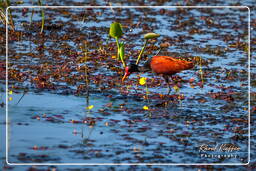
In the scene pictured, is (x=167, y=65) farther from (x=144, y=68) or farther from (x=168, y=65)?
(x=144, y=68)

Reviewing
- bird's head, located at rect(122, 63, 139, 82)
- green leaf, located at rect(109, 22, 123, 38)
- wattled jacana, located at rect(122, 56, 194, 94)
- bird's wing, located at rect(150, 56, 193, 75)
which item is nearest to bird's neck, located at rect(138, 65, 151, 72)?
wattled jacana, located at rect(122, 56, 194, 94)

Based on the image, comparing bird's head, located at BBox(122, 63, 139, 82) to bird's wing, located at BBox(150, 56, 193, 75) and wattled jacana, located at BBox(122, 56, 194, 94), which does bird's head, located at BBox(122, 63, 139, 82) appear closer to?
wattled jacana, located at BBox(122, 56, 194, 94)

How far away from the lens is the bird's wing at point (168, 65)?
1112 cm

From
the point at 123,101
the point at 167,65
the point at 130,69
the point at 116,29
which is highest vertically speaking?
the point at 116,29

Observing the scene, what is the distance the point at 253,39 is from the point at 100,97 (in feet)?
19.2

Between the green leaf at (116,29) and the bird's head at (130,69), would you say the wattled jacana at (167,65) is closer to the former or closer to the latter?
the bird's head at (130,69)

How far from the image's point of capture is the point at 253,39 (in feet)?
50.8

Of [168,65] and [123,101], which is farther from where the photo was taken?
[168,65]

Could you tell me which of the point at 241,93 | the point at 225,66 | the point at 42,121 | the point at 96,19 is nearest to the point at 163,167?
→ the point at 42,121

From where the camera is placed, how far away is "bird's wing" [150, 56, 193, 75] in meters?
11.1

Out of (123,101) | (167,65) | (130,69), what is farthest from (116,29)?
(123,101)

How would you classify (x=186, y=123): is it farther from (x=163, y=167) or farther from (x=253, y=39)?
(x=253, y=39)

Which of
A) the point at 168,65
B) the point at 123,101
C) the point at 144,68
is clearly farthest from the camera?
the point at 144,68

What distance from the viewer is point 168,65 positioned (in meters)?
11.2
